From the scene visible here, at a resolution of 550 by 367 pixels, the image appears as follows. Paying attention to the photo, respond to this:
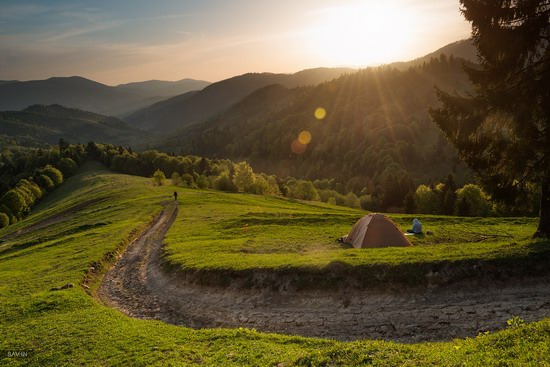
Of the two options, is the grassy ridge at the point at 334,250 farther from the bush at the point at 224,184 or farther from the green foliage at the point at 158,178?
the bush at the point at 224,184

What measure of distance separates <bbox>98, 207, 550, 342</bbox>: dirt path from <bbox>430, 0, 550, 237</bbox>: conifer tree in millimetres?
7815

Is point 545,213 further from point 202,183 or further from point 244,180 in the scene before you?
point 202,183

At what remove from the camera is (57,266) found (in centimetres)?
3566

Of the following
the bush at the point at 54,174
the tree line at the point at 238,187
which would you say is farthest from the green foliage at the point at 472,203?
the bush at the point at 54,174

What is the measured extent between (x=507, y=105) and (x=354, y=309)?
53.5ft

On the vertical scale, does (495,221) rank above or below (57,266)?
below

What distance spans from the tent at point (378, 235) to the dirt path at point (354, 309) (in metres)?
10.7

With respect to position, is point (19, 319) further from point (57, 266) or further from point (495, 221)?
point (495, 221)

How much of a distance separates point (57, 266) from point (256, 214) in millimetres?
27669

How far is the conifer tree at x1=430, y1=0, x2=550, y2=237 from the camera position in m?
22.9

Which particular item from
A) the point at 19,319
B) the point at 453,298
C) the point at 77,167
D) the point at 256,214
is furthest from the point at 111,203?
the point at 77,167

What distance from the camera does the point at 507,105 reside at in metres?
22.9

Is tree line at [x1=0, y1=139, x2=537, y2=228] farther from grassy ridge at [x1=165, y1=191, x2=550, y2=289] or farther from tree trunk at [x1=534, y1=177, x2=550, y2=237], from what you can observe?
tree trunk at [x1=534, y1=177, x2=550, y2=237]

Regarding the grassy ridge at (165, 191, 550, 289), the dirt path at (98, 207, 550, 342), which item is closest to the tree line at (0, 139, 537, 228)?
the grassy ridge at (165, 191, 550, 289)
